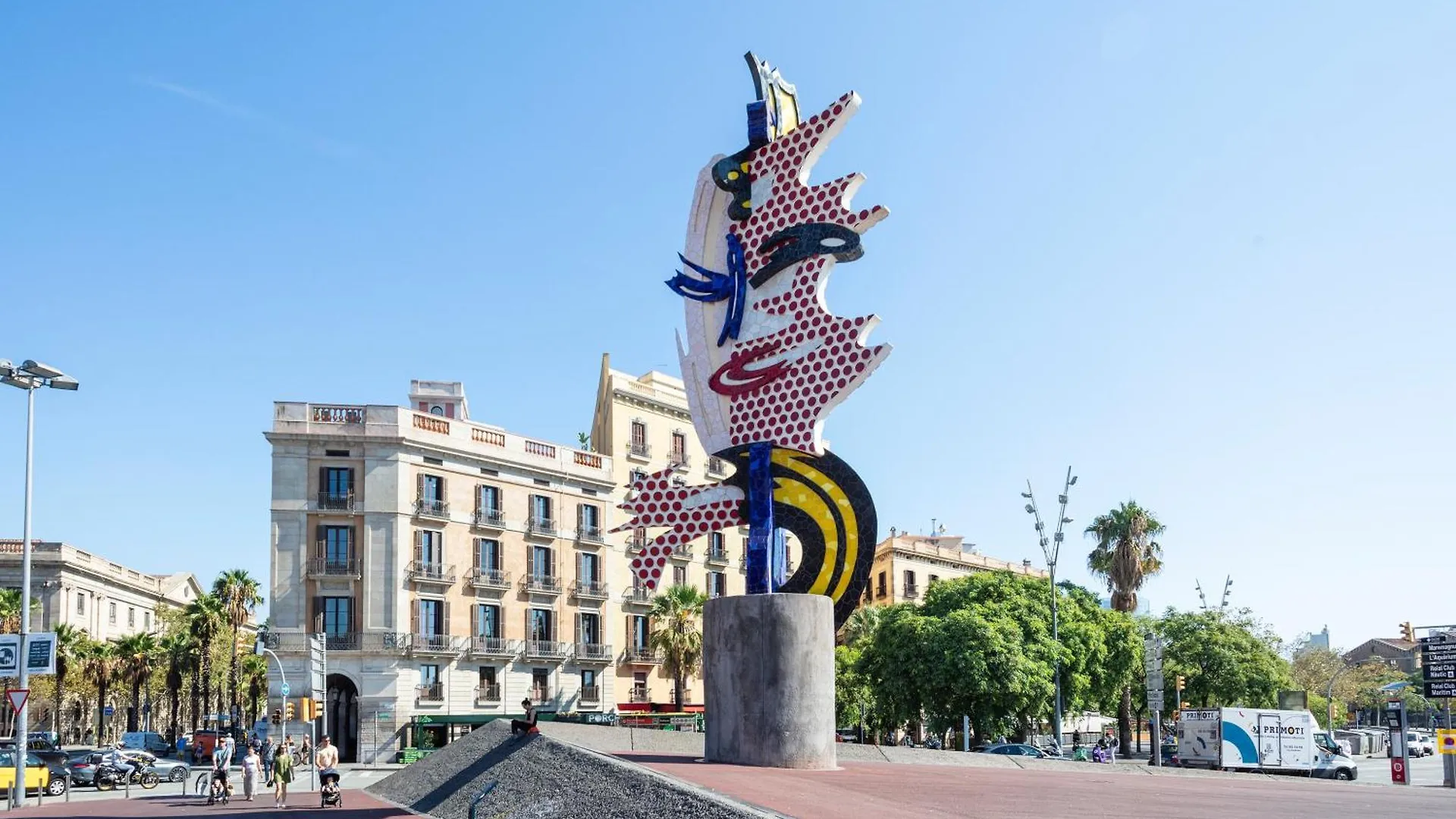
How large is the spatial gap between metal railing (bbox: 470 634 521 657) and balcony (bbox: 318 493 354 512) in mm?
7787

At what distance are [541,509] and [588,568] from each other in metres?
3.87

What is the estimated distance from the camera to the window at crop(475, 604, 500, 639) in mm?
54219

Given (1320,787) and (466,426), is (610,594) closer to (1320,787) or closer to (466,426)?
(466,426)

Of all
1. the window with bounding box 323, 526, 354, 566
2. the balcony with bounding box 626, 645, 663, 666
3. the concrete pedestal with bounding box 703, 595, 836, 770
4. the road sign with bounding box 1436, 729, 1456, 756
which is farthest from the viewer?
the balcony with bounding box 626, 645, 663, 666

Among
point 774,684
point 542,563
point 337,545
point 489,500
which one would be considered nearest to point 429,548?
point 489,500

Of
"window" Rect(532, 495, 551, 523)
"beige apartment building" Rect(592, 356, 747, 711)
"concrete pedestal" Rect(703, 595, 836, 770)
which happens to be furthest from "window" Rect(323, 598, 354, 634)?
"concrete pedestal" Rect(703, 595, 836, 770)

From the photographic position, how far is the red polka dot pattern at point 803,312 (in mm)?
22141

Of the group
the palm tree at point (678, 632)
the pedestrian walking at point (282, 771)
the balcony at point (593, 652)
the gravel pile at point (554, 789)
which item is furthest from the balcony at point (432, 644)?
the gravel pile at point (554, 789)

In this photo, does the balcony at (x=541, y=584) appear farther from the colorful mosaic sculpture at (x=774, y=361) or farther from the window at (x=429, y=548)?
the colorful mosaic sculpture at (x=774, y=361)

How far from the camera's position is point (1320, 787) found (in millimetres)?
23625

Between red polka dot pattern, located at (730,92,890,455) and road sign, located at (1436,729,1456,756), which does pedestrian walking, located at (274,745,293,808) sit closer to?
red polka dot pattern, located at (730,92,890,455)

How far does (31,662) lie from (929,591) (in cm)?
3355

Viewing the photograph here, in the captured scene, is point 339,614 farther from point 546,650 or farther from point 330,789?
point 330,789

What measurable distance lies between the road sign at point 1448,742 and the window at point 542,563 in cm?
3559
